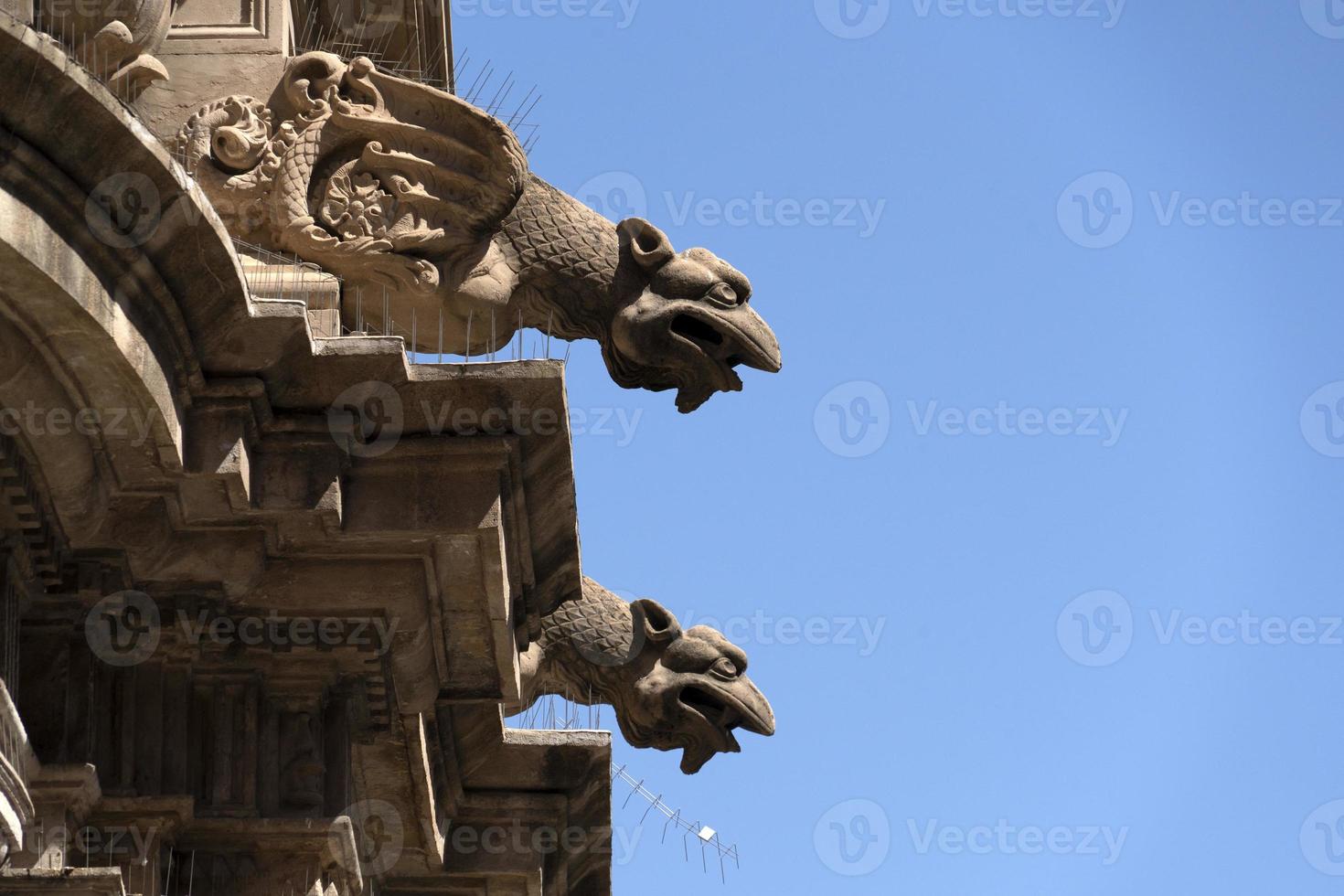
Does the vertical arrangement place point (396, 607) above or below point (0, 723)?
above

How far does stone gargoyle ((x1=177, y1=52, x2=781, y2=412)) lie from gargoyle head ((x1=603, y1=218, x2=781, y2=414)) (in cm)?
1

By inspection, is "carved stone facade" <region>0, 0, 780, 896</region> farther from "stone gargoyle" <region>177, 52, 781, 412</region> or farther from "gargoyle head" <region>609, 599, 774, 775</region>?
"gargoyle head" <region>609, 599, 774, 775</region>

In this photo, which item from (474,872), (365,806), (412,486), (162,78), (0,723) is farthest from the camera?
(474,872)

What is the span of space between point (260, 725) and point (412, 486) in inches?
81.1

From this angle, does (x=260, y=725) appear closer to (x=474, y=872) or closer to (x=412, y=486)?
(x=412, y=486)

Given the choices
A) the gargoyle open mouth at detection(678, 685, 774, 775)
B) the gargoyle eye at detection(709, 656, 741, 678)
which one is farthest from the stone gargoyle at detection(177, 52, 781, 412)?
the gargoyle open mouth at detection(678, 685, 774, 775)

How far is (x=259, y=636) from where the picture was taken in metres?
17.4

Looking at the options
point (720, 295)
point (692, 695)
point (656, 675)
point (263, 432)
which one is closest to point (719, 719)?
point (692, 695)

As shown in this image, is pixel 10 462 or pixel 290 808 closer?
pixel 10 462

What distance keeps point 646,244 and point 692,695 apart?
4596mm

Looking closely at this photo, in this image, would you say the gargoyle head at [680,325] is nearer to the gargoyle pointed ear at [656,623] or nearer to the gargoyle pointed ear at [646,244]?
the gargoyle pointed ear at [646,244]

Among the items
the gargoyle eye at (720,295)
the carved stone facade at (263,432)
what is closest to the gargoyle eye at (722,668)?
the carved stone facade at (263,432)

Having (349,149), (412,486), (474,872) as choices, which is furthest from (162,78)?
(474,872)

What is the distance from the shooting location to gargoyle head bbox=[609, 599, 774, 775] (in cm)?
2180
